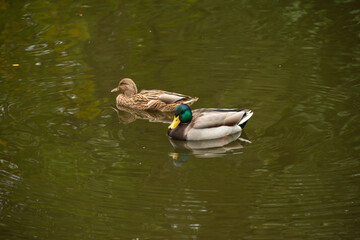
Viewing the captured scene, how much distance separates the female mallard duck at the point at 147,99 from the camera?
10492 mm

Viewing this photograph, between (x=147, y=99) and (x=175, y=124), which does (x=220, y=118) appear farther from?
(x=147, y=99)

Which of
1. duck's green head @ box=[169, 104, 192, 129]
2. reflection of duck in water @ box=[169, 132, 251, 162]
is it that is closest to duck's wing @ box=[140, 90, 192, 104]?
duck's green head @ box=[169, 104, 192, 129]

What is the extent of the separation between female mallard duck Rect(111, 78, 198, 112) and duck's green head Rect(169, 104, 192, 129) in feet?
2.90

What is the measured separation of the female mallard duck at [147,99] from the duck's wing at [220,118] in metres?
1.01

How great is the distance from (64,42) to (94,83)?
8.30ft

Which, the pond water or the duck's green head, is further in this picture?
the duck's green head

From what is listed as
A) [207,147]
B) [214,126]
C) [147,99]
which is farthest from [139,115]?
[207,147]

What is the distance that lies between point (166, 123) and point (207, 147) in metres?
1.42

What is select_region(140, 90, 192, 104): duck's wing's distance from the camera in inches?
411

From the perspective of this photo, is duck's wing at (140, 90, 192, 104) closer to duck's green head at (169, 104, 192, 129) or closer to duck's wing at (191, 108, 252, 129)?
duck's green head at (169, 104, 192, 129)

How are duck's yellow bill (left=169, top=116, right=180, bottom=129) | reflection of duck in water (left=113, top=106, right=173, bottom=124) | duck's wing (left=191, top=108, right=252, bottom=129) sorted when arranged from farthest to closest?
reflection of duck in water (left=113, top=106, right=173, bottom=124) < duck's yellow bill (left=169, top=116, right=180, bottom=129) < duck's wing (left=191, top=108, right=252, bottom=129)

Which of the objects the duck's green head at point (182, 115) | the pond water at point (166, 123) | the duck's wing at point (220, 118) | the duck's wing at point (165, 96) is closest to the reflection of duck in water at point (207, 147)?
the pond water at point (166, 123)

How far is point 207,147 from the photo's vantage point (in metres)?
8.98

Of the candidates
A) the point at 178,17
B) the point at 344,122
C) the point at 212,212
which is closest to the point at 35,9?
the point at 178,17
